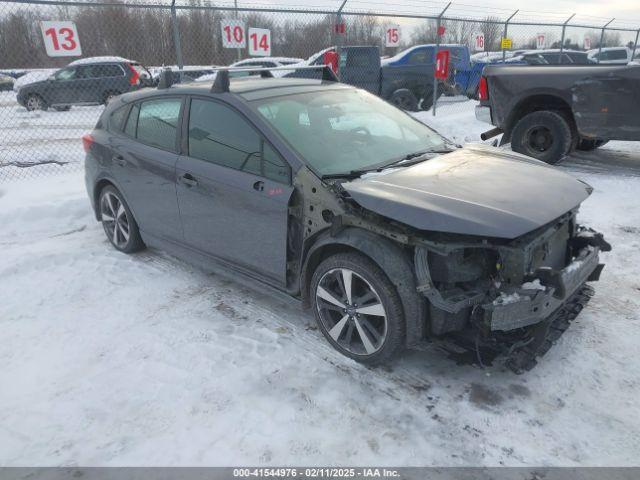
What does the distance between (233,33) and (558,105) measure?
5637 mm

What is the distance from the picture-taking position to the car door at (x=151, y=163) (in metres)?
4.03

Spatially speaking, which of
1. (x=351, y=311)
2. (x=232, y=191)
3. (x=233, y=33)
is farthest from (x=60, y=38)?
(x=351, y=311)

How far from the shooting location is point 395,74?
44.1ft

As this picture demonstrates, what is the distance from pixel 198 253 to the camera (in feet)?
13.2

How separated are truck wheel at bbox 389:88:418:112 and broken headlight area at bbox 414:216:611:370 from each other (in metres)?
11.0

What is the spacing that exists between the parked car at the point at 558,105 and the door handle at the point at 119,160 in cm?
466

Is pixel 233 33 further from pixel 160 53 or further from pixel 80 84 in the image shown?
pixel 80 84

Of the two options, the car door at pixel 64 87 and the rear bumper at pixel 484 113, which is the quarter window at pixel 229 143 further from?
the car door at pixel 64 87

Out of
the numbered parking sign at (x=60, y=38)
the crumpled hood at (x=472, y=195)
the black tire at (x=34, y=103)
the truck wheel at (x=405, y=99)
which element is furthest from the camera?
the black tire at (x=34, y=103)

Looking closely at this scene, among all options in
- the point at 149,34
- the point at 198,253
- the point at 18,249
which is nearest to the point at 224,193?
the point at 198,253

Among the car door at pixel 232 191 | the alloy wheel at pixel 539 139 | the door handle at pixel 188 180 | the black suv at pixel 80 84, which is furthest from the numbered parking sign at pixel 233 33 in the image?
the black suv at pixel 80 84

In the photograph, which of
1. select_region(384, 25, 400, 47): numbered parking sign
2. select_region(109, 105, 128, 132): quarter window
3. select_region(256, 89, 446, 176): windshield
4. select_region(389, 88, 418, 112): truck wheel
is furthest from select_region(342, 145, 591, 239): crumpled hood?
select_region(389, 88, 418, 112): truck wheel

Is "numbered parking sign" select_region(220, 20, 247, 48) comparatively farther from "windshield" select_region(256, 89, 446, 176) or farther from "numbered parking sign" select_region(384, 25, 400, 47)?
"windshield" select_region(256, 89, 446, 176)

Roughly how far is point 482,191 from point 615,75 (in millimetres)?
4974
